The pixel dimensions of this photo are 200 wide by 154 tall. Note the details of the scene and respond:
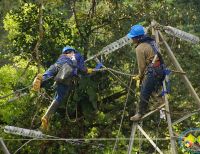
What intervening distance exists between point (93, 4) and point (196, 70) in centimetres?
303

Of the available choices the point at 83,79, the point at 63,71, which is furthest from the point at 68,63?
the point at 83,79

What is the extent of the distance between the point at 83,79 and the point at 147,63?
4994 mm

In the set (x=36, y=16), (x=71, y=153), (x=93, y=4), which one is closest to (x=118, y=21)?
Result: (x=93, y=4)

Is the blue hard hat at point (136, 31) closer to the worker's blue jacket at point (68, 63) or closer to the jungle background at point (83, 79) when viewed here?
the worker's blue jacket at point (68, 63)

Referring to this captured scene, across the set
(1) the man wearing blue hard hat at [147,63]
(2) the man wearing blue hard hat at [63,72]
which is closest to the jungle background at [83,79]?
(2) the man wearing blue hard hat at [63,72]

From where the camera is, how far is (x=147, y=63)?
658 cm

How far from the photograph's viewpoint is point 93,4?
11898 millimetres

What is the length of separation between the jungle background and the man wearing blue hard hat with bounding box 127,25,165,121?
4694 mm

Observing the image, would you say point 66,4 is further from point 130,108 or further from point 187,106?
point 187,106

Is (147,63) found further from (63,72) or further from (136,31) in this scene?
(63,72)

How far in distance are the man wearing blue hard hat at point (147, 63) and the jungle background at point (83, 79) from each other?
4694 millimetres

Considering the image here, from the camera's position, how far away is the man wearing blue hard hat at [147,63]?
257 inches

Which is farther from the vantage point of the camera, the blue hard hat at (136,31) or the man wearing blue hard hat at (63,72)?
the blue hard hat at (136,31)

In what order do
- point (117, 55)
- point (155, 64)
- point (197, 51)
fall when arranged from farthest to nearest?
point (117, 55), point (197, 51), point (155, 64)
